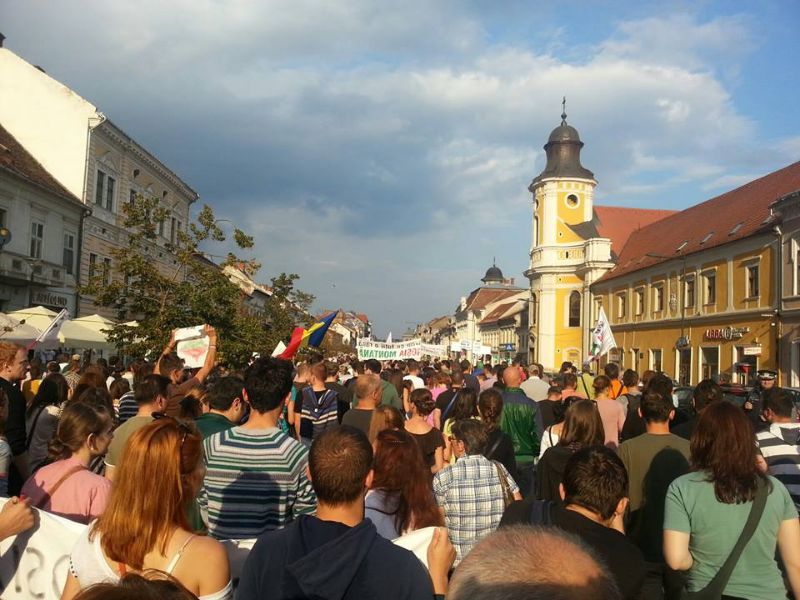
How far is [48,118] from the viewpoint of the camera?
31250mm

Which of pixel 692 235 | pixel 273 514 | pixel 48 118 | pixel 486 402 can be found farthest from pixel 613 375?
pixel 692 235

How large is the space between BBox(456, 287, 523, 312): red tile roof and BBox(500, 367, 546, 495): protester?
362 ft

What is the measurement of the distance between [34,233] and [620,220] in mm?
58876

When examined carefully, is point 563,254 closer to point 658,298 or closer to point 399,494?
point 658,298

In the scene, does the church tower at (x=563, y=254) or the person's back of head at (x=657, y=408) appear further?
the church tower at (x=563, y=254)

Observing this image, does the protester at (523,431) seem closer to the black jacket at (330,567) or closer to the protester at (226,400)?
the protester at (226,400)

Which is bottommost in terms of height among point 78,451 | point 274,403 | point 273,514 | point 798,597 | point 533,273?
point 798,597

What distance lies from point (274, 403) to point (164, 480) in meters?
1.50

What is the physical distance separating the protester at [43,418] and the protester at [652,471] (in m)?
4.57

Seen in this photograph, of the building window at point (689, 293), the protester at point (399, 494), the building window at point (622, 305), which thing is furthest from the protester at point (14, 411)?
the building window at point (622, 305)

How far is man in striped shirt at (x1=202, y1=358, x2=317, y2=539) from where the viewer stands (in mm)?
3926

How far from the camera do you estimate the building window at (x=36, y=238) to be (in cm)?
2688

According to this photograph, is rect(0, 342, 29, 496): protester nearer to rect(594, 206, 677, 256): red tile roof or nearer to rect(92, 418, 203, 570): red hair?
rect(92, 418, 203, 570): red hair

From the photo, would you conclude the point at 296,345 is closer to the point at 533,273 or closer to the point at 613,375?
the point at 613,375
